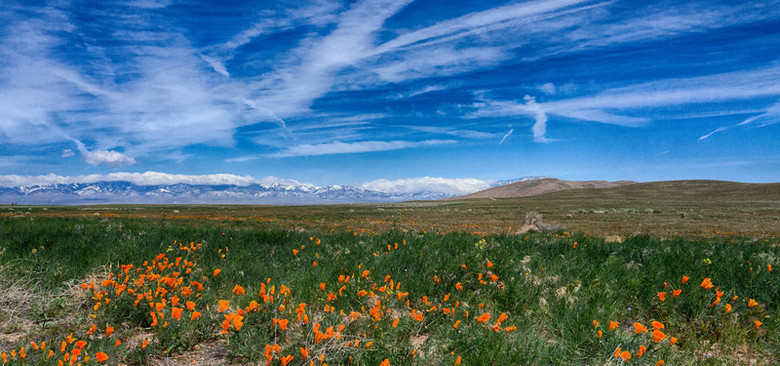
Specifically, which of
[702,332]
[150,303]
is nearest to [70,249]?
[150,303]

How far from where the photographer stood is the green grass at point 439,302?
3406 millimetres

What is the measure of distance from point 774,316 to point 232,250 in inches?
328

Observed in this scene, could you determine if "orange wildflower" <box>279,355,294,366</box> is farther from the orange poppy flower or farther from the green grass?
the orange poppy flower

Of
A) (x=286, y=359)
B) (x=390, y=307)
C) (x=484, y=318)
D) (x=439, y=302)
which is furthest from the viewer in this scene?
(x=439, y=302)

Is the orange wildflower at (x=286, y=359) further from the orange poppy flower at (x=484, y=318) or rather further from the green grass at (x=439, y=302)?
the orange poppy flower at (x=484, y=318)

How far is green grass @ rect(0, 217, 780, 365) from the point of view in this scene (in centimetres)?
341

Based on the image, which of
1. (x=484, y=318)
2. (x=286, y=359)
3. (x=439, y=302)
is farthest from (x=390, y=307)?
(x=286, y=359)

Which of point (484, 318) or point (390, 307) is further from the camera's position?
point (390, 307)

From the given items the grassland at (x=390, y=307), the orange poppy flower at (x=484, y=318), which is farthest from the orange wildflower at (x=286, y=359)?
the orange poppy flower at (x=484, y=318)

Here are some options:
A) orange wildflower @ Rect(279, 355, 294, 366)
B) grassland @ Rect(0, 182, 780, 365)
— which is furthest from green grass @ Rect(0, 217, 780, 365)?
orange wildflower @ Rect(279, 355, 294, 366)

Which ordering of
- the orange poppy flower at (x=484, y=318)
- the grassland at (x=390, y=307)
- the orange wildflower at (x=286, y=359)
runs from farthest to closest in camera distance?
the orange poppy flower at (x=484, y=318)
the grassland at (x=390, y=307)
the orange wildflower at (x=286, y=359)

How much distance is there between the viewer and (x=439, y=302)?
4770mm

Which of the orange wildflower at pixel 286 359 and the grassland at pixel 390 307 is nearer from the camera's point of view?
the orange wildflower at pixel 286 359

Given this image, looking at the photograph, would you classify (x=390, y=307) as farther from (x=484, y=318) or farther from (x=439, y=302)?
(x=484, y=318)
